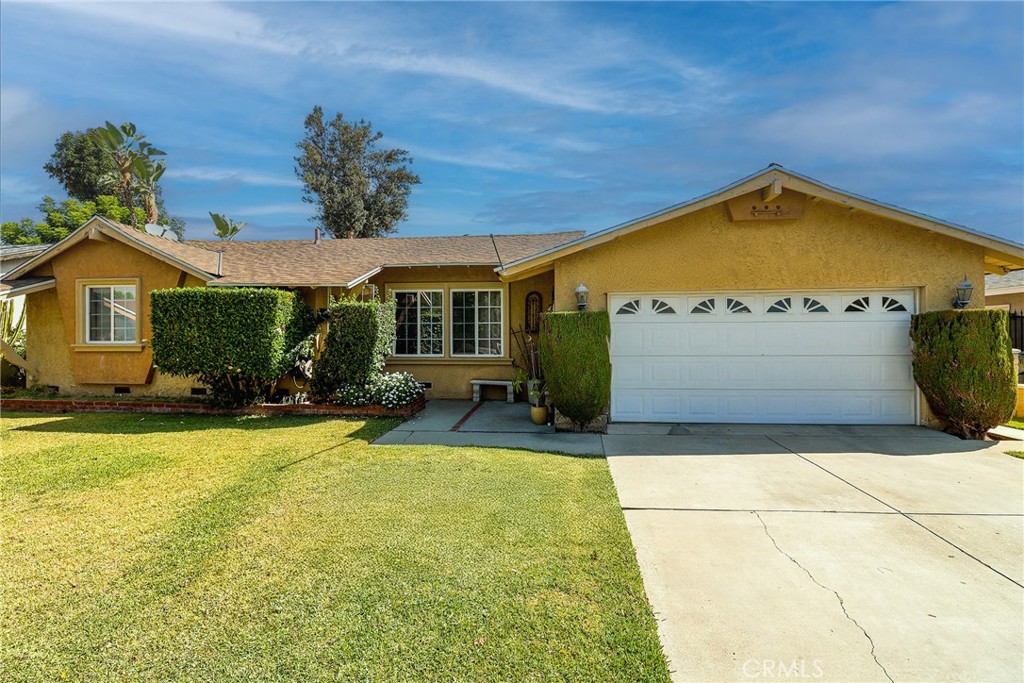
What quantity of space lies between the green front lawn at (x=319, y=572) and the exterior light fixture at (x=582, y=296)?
11.0 feet

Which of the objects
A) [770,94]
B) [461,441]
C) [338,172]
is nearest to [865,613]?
[461,441]

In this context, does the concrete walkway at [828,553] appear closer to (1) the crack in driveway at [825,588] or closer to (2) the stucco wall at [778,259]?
(1) the crack in driveway at [825,588]

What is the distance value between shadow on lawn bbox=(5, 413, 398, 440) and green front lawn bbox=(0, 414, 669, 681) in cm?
212

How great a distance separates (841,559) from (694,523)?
3.91 ft

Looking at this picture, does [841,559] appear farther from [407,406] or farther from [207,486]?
[407,406]

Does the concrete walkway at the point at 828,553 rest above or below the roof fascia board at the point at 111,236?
below

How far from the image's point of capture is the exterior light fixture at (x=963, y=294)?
8.31 meters

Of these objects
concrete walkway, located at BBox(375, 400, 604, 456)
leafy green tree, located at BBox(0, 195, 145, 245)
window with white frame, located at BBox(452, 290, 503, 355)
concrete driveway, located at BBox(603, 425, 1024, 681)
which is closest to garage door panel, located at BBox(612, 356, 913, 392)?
concrete walkway, located at BBox(375, 400, 604, 456)

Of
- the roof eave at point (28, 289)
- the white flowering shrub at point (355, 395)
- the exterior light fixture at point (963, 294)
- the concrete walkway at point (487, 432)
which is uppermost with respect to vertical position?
the roof eave at point (28, 289)

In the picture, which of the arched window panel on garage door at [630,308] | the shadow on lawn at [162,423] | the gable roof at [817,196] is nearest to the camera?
the gable roof at [817,196]

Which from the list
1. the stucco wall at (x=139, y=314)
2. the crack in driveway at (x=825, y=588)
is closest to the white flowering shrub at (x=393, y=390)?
the stucco wall at (x=139, y=314)

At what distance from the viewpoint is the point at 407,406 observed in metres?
10.1

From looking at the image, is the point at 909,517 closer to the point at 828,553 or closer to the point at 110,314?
the point at 828,553

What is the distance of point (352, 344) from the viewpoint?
10234 mm
